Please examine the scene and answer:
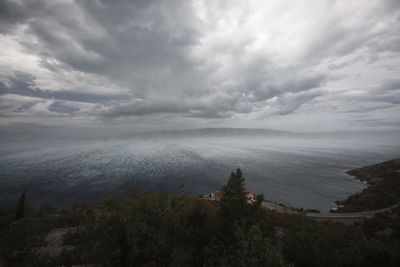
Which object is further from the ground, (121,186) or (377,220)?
(377,220)

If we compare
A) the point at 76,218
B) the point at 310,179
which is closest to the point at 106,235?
the point at 76,218

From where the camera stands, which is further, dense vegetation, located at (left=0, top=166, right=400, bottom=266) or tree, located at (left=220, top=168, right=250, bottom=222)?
tree, located at (left=220, top=168, right=250, bottom=222)

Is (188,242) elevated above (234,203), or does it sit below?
below

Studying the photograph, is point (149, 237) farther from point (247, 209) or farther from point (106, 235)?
point (247, 209)

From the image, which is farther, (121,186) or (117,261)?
(121,186)

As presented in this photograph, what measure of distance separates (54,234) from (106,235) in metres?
19.8

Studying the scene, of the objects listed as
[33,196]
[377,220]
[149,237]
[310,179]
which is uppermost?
[149,237]

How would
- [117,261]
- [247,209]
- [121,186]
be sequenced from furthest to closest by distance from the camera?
[121,186], [247,209], [117,261]

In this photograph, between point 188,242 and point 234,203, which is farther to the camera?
point 234,203

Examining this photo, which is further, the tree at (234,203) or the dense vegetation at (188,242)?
the tree at (234,203)

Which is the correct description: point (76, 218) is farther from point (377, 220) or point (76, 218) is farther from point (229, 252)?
point (377, 220)

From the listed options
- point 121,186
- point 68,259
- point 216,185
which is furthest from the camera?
point 216,185

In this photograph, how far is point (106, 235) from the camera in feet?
40.0

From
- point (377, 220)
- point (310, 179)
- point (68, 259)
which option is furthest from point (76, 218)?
point (310, 179)
